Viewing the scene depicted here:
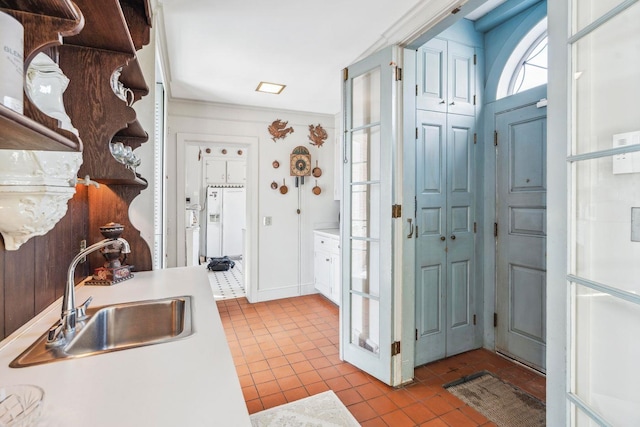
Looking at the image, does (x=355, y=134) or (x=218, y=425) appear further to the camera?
(x=355, y=134)

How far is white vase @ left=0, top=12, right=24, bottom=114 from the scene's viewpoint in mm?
487

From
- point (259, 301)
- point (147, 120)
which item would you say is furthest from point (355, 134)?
point (259, 301)

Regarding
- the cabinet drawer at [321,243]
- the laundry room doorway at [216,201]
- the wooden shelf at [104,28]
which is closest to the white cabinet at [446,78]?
the wooden shelf at [104,28]

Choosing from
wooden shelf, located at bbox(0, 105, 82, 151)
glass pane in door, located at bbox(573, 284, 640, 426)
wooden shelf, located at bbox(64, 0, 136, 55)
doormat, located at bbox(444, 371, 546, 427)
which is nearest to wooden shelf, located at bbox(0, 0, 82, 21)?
wooden shelf, located at bbox(0, 105, 82, 151)

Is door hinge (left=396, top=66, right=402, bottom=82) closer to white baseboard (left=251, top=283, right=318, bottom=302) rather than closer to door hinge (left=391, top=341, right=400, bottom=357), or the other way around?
door hinge (left=391, top=341, right=400, bottom=357)

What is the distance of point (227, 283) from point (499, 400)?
399 cm

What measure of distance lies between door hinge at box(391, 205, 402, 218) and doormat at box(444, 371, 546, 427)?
1.23 m

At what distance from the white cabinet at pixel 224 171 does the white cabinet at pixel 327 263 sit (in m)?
3.25

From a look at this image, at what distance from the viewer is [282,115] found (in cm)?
423

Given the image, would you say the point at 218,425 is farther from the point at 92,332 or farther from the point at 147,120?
the point at 147,120

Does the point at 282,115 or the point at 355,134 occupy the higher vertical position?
the point at 282,115

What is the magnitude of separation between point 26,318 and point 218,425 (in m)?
0.98

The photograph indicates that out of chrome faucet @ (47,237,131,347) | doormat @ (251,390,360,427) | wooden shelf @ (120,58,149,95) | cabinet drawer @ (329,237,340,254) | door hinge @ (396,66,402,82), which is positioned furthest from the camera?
cabinet drawer @ (329,237,340,254)

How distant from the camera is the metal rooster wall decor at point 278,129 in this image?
164 inches
